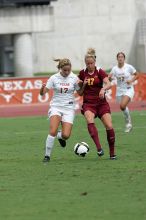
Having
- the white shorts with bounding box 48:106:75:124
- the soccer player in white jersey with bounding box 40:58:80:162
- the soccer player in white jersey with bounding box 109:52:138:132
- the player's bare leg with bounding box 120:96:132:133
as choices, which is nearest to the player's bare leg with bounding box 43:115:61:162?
the soccer player in white jersey with bounding box 40:58:80:162

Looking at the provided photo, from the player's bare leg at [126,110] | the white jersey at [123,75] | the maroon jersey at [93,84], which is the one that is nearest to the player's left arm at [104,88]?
the maroon jersey at [93,84]

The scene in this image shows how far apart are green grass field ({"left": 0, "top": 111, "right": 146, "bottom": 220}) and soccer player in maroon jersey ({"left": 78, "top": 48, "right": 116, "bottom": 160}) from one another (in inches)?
18.3

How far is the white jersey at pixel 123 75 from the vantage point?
22.8 meters

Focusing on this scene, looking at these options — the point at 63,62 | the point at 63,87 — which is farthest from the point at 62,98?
the point at 63,62

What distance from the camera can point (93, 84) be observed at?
1567 cm

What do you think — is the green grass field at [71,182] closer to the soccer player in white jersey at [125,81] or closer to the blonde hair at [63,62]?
the blonde hair at [63,62]

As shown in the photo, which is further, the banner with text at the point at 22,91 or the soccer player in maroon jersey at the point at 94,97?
the banner with text at the point at 22,91

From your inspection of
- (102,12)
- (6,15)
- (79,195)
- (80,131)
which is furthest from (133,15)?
(79,195)

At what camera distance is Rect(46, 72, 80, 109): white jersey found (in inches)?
611

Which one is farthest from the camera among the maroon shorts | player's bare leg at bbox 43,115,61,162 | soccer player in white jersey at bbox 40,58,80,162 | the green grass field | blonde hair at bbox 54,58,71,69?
the maroon shorts

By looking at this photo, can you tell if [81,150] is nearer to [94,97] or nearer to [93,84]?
[94,97]

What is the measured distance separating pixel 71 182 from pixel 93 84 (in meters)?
3.34

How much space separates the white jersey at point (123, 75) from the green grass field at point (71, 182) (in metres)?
2.85

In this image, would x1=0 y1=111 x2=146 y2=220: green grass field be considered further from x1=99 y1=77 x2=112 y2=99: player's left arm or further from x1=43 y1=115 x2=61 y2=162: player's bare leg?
x1=99 y1=77 x2=112 y2=99: player's left arm
